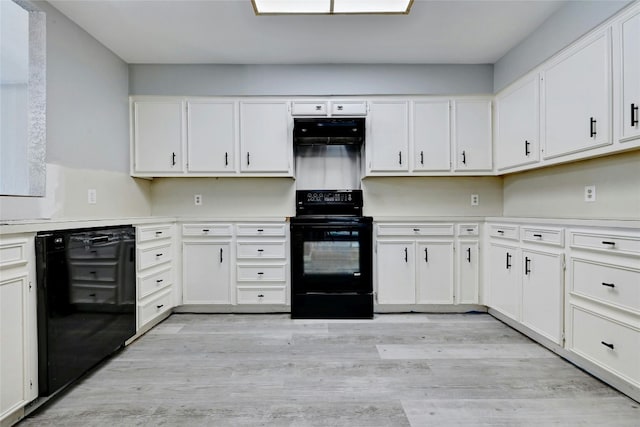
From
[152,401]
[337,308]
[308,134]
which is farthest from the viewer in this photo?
[308,134]

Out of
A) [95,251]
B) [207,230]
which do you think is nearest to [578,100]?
[207,230]

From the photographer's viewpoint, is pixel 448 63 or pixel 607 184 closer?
pixel 607 184

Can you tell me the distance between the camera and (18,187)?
2.04 m

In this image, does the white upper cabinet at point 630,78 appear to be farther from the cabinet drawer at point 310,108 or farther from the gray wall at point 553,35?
the cabinet drawer at point 310,108

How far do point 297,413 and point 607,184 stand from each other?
2.53m

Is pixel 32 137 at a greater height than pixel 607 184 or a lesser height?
greater

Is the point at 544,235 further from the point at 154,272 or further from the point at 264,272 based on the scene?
the point at 154,272

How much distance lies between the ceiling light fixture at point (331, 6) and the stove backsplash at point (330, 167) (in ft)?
5.00

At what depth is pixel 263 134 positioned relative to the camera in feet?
10.6

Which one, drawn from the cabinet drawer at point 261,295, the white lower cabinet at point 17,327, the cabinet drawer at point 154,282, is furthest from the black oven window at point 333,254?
the white lower cabinet at point 17,327

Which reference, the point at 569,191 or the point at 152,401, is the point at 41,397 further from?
the point at 569,191

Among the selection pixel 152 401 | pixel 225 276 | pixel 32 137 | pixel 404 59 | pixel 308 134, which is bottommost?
pixel 152 401

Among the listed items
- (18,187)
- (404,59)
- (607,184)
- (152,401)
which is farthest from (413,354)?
(18,187)

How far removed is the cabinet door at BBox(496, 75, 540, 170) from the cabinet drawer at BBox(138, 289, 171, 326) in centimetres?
345
